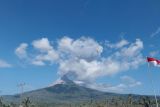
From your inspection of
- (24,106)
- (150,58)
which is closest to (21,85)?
(24,106)

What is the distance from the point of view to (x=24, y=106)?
7731 inches

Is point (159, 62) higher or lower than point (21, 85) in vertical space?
lower

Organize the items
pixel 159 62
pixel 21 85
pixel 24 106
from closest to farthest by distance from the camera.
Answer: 1. pixel 159 62
2. pixel 21 85
3. pixel 24 106

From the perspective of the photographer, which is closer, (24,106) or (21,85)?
(21,85)

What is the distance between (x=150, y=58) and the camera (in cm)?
5072

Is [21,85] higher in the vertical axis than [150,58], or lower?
higher

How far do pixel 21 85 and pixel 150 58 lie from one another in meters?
137

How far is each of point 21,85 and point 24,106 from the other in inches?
830

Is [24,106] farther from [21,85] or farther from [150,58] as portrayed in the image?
[150,58]

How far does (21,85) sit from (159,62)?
137752 millimetres

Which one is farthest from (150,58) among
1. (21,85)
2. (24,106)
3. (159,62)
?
(24,106)

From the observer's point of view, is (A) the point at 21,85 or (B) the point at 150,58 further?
(A) the point at 21,85

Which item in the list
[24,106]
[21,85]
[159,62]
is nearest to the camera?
[159,62]

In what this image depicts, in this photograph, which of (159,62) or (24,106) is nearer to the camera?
(159,62)
